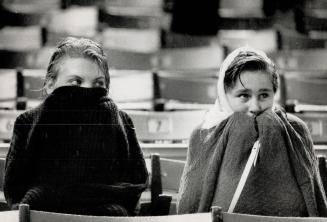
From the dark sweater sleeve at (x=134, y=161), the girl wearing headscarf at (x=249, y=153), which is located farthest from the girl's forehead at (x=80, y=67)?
the girl wearing headscarf at (x=249, y=153)

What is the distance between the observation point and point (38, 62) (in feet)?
5.68

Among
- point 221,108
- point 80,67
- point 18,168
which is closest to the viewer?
point 18,168

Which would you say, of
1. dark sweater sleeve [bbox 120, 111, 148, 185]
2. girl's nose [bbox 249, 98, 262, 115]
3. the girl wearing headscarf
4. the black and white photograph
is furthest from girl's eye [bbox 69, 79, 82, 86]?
girl's nose [bbox 249, 98, 262, 115]

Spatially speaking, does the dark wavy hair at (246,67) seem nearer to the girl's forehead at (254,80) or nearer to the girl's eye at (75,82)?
the girl's forehead at (254,80)

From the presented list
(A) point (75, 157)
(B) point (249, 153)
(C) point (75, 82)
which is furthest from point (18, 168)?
(B) point (249, 153)

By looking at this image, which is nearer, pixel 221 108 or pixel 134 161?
pixel 134 161

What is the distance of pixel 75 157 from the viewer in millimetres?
1093

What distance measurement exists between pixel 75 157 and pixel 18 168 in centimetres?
12

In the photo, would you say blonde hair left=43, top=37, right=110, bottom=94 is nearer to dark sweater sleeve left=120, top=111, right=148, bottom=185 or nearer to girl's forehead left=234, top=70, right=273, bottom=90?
dark sweater sleeve left=120, top=111, right=148, bottom=185

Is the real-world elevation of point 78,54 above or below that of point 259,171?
above

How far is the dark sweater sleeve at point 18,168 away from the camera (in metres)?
1.06

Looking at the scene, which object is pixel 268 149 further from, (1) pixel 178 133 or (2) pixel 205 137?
(1) pixel 178 133

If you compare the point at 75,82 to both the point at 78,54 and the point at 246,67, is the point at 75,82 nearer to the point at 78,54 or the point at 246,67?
the point at 78,54

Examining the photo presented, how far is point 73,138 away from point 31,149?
0.32ft
